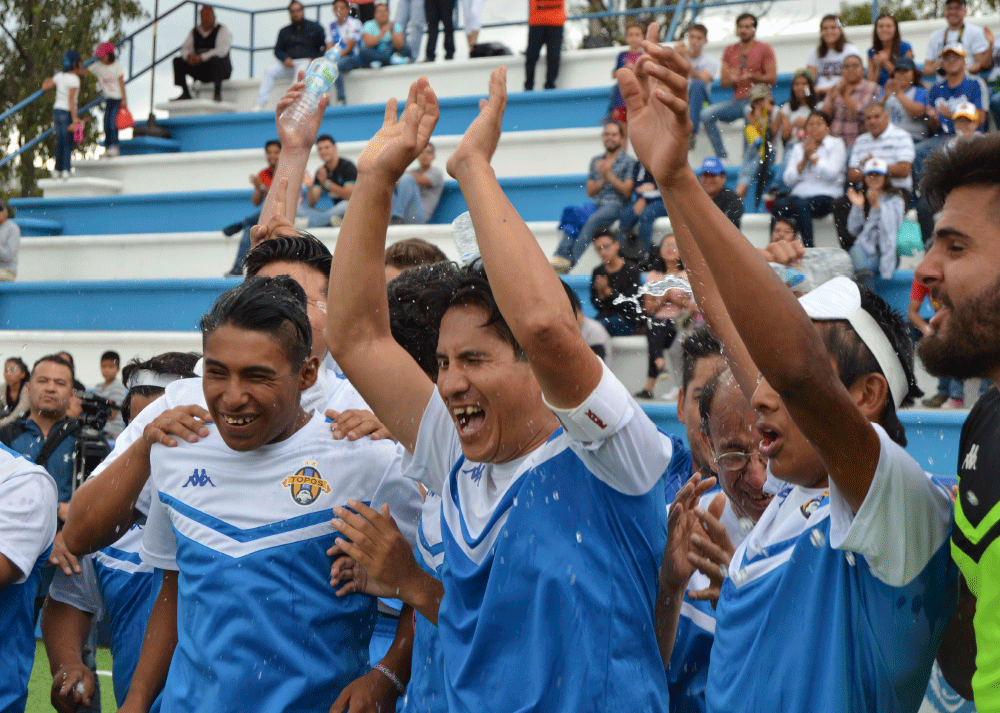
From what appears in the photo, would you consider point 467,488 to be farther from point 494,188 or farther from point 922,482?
point 922,482

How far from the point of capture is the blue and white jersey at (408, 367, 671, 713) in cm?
207

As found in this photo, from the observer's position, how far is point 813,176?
941cm

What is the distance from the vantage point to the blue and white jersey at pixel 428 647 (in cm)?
237

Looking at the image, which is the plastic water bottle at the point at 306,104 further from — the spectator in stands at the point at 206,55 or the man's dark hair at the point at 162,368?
the spectator in stands at the point at 206,55

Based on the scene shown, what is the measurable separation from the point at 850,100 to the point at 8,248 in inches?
389

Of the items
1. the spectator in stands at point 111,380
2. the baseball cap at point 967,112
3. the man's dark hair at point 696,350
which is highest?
the baseball cap at point 967,112

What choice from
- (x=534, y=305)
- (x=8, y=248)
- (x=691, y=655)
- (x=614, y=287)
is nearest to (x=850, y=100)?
(x=614, y=287)

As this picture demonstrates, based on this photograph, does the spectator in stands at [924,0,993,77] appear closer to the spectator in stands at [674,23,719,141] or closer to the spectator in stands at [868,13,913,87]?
the spectator in stands at [868,13,913,87]

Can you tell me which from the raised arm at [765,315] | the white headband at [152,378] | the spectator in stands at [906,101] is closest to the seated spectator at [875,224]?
the spectator in stands at [906,101]

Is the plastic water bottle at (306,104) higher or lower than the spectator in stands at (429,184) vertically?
higher

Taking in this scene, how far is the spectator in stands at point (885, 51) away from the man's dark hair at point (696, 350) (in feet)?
25.6

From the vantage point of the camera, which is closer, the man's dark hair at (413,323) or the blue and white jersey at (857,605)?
the blue and white jersey at (857,605)

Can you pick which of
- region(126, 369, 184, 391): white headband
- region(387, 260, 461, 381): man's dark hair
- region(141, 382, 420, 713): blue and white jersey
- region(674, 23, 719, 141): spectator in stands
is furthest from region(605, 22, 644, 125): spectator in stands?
region(141, 382, 420, 713): blue and white jersey

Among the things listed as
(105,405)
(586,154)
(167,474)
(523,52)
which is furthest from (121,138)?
(167,474)
